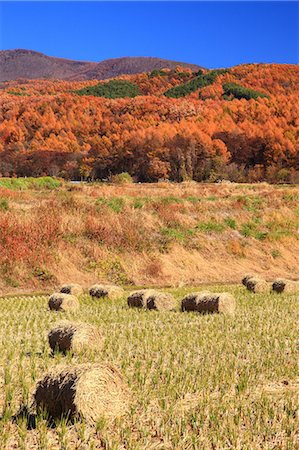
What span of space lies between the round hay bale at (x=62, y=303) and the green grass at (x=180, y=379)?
1273 mm

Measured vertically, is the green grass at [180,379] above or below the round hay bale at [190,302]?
above

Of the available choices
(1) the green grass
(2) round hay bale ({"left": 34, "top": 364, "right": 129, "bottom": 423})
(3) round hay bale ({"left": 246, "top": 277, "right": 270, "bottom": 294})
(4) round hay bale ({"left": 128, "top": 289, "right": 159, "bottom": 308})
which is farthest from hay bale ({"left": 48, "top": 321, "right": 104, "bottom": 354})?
(3) round hay bale ({"left": 246, "top": 277, "right": 270, "bottom": 294})

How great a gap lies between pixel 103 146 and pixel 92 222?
55.1m

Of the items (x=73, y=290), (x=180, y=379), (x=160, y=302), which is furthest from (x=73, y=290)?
(x=180, y=379)

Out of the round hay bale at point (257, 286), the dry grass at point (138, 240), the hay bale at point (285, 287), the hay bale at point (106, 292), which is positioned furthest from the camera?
the dry grass at point (138, 240)

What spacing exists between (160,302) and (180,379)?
8.13 metres

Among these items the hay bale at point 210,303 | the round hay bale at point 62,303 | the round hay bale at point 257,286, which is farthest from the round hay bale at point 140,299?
the round hay bale at point 257,286

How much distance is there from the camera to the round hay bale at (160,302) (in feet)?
52.6

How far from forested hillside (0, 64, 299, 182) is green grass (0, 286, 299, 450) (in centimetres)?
5655

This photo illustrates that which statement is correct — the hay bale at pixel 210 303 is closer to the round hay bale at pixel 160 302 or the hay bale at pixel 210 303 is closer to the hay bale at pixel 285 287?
the round hay bale at pixel 160 302

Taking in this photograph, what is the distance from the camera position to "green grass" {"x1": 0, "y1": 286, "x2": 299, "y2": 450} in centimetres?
587

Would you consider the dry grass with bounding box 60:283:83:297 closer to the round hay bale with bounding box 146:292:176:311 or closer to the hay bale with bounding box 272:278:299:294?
the round hay bale with bounding box 146:292:176:311

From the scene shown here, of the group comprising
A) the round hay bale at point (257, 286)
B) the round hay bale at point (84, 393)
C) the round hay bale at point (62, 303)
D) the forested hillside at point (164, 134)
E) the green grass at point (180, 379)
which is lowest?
the round hay bale at point (257, 286)

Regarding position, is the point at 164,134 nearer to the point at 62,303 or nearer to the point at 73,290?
the point at 73,290
